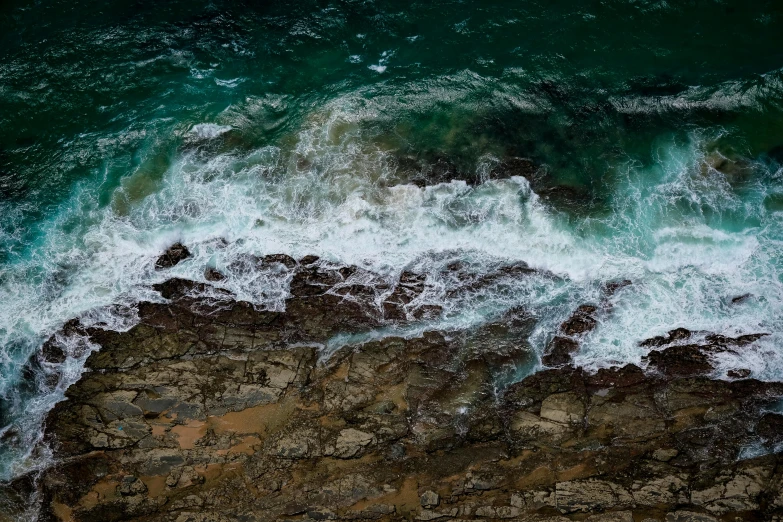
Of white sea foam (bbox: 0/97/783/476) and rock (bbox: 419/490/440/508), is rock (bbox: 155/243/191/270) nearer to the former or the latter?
white sea foam (bbox: 0/97/783/476)

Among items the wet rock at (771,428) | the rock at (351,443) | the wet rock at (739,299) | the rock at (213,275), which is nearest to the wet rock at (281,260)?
the rock at (213,275)

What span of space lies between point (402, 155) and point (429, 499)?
10588 mm

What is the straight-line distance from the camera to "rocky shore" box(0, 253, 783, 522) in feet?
52.8

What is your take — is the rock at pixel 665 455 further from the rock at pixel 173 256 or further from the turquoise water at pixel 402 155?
the rock at pixel 173 256

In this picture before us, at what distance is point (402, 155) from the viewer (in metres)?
19.2

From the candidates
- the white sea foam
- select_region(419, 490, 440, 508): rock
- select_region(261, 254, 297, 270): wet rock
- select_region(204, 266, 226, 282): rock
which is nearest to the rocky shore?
select_region(419, 490, 440, 508): rock

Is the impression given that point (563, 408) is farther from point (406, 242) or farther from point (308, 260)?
point (308, 260)

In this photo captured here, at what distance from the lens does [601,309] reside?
17.8m

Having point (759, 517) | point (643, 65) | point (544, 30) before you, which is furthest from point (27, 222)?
point (759, 517)

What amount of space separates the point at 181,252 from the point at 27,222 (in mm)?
5355

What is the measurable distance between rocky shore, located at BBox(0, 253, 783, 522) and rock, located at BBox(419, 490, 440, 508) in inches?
1.1

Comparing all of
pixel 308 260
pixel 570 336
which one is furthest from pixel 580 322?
pixel 308 260

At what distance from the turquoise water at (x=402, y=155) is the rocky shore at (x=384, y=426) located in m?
0.80

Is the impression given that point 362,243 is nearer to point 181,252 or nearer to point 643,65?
point 181,252
